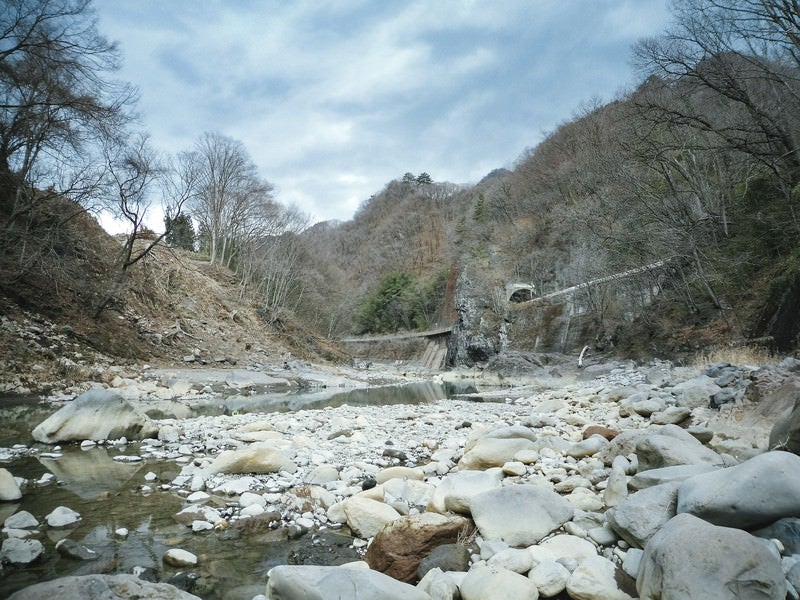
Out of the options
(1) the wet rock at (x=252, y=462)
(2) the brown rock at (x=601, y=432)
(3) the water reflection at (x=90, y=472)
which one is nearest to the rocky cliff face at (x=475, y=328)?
(2) the brown rock at (x=601, y=432)

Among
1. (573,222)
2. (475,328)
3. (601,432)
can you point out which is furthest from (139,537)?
(573,222)

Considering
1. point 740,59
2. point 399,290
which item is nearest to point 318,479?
point 740,59

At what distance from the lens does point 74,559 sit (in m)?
3.20

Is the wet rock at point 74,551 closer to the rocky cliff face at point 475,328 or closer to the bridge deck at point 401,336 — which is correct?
the rocky cliff face at point 475,328

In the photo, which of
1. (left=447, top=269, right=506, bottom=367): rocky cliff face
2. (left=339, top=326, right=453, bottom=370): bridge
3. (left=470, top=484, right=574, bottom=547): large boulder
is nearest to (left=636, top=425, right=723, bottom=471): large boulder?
(left=470, top=484, right=574, bottom=547): large boulder

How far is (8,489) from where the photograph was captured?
13.9 ft

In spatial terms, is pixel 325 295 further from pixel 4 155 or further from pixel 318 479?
pixel 318 479

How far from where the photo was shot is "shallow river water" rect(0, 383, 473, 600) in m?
3.07

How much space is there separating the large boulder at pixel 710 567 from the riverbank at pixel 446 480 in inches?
15.3

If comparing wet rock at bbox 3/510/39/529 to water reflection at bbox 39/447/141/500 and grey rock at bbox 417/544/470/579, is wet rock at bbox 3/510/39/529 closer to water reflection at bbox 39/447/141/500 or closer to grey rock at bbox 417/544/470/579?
water reflection at bbox 39/447/141/500

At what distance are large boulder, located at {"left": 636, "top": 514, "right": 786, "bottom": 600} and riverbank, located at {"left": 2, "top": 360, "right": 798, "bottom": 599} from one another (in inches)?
15.3

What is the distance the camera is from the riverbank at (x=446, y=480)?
302 cm

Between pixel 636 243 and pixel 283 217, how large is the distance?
25266mm

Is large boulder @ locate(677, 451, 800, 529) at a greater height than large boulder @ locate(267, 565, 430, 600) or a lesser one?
greater
